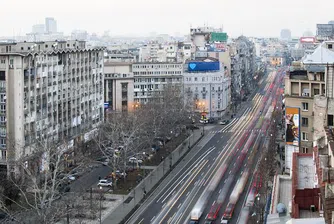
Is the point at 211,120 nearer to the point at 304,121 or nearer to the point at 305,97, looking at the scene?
the point at 304,121

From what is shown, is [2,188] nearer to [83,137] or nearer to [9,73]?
[9,73]

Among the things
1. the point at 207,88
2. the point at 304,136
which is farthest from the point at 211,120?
the point at 304,136

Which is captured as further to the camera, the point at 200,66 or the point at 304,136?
the point at 200,66

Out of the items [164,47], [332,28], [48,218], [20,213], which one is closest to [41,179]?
[20,213]

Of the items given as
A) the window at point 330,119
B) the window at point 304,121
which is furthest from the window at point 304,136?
the window at point 330,119

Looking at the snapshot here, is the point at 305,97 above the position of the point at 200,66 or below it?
below

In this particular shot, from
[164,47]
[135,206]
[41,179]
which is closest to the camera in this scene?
[135,206]
